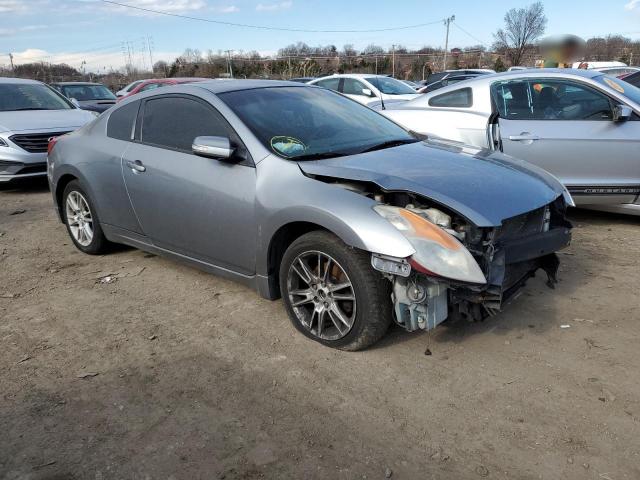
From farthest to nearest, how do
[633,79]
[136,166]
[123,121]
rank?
[633,79]
[123,121]
[136,166]

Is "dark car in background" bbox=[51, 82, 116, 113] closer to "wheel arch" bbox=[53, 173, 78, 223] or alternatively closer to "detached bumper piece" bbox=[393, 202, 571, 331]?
"wheel arch" bbox=[53, 173, 78, 223]

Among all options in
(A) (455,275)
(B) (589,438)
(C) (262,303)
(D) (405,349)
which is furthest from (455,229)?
(C) (262,303)

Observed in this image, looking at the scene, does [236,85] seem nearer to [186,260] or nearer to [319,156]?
[319,156]

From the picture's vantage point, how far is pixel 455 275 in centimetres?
283

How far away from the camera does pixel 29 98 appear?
30.6 ft

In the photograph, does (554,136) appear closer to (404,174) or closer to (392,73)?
(404,174)

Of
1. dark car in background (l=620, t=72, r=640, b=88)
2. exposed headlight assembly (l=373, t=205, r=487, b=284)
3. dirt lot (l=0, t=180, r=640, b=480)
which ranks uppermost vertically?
dark car in background (l=620, t=72, r=640, b=88)

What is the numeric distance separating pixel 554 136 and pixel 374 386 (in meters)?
3.83

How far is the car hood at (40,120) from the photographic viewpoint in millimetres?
8258

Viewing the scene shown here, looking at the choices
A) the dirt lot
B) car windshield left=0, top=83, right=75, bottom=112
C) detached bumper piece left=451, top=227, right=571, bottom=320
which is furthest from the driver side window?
car windshield left=0, top=83, right=75, bottom=112

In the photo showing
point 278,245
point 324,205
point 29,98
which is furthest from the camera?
point 29,98

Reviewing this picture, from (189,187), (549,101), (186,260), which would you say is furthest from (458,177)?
(549,101)

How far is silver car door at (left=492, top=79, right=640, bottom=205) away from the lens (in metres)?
5.40

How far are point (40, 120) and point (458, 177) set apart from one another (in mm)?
7657
